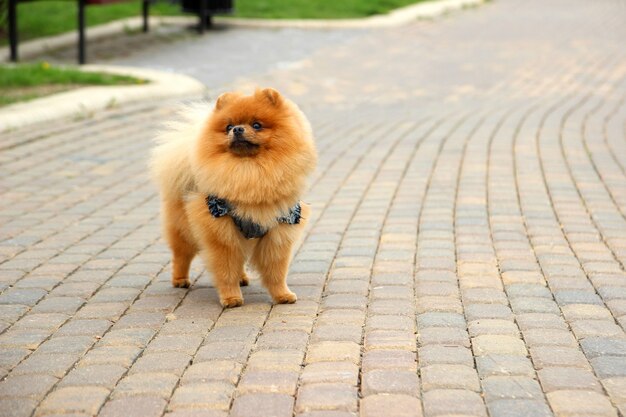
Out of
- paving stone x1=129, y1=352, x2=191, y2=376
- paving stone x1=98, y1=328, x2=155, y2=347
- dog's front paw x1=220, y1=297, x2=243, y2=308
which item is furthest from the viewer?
dog's front paw x1=220, y1=297, x2=243, y2=308

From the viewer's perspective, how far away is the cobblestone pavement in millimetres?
4020

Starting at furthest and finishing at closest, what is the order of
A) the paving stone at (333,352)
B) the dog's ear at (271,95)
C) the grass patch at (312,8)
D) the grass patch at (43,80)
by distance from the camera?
the grass patch at (312,8) → the grass patch at (43,80) → the dog's ear at (271,95) → the paving stone at (333,352)

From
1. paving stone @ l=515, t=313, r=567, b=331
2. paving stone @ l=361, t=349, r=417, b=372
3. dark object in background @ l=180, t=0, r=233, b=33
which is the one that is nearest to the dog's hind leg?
paving stone @ l=361, t=349, r=417, b=372

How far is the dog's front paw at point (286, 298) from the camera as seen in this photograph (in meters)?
5.25

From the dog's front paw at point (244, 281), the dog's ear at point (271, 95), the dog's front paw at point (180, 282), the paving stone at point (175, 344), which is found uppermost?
the dog's ear at point (271, 95)

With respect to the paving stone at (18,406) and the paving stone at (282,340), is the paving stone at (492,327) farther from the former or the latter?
the paving stone at (18,406)

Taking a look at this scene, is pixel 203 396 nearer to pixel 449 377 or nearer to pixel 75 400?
pixel 75 400

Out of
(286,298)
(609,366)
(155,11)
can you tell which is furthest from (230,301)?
(155,11)

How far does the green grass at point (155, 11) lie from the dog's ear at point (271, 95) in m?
12.7

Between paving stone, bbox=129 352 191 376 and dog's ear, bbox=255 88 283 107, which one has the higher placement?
dog's ear, bbox=255 88 283 107

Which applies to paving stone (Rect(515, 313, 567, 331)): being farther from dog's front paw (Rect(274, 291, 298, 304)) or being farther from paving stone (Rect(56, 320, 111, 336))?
paving stone (Rect(56, 320, 111, 336))

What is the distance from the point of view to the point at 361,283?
5621mm

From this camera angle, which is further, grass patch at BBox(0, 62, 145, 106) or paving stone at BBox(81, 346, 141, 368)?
grass patch at BBox(0, 62, 145, 106)

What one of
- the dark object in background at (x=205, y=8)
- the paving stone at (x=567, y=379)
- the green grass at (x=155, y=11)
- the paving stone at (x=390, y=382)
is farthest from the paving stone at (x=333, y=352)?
the dark object in background at (x=205, y=8)
